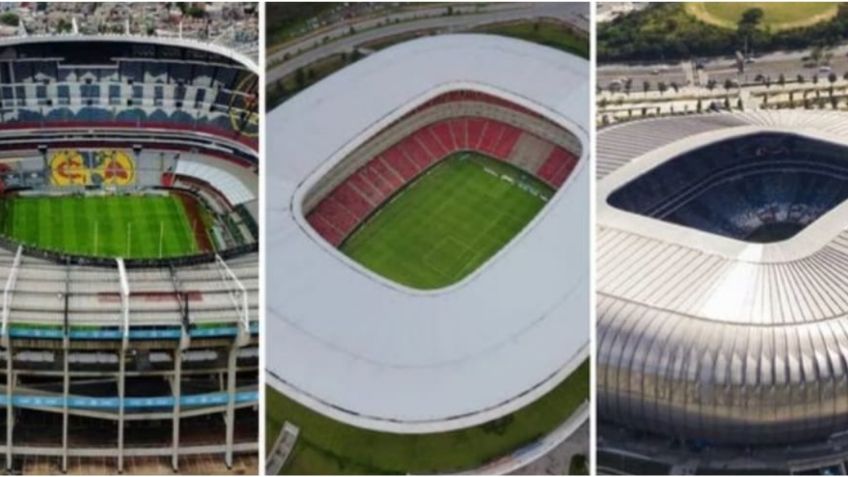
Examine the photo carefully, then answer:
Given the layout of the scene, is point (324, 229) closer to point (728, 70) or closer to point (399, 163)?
point (399, 163)

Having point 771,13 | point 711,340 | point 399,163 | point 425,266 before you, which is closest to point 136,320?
point 425,266

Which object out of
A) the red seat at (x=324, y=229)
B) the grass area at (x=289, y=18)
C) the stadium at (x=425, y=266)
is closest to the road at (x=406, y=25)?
the stadium at (x=425, y=266)

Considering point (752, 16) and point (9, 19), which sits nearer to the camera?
point (752, 16)

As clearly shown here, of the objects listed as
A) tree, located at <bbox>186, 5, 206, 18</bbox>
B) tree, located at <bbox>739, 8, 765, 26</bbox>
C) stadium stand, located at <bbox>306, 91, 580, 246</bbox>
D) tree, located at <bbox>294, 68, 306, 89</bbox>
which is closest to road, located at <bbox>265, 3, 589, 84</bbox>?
tree, located at <bbox>294, 68, 306, 89</bbox>

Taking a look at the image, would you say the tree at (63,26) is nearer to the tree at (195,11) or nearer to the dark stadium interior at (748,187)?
the tree at (195,11)

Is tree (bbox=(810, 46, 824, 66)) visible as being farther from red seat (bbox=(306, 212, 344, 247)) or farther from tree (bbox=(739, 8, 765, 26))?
red seat (bbox=(306, 212, 344, 247))

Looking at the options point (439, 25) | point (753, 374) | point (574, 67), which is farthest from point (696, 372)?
point (439, 25)
